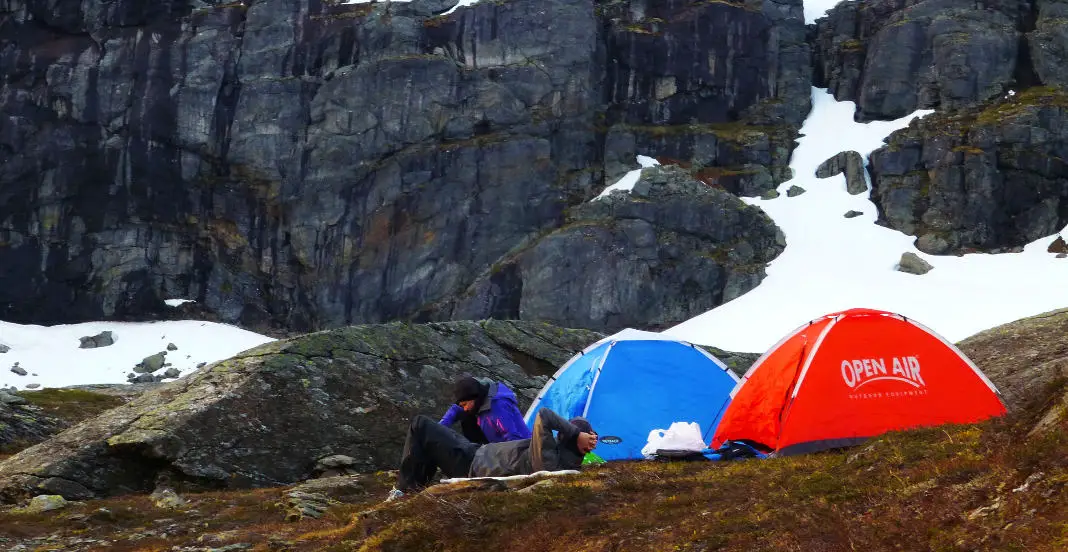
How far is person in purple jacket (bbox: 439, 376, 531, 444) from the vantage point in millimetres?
12336

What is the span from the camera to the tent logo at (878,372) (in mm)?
12602

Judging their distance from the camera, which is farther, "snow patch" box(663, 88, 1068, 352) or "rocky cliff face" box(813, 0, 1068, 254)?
"rocky cliff face" box(813, 0, 1068, 254)

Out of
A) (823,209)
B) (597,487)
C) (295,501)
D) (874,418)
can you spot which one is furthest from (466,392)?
(823,209)

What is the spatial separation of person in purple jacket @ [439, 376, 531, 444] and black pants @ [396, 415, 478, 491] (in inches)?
42.3

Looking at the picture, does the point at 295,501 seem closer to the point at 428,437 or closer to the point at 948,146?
the point at 428,437

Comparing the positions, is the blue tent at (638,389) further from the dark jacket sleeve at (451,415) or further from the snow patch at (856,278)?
the snow patch at (856,278)

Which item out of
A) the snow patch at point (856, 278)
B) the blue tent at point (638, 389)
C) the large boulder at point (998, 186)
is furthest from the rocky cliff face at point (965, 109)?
the blue tent at point (638, 389)

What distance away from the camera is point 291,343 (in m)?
18.1

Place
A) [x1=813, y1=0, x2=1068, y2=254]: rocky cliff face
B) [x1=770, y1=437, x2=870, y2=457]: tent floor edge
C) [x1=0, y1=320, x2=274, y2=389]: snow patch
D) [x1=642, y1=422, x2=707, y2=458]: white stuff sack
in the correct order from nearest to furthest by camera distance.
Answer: [x1=770, y1=437, x2=870, y2=457]: tent floor edge
[x1=642, y1=422, x2=707, y2=458]: white stuff sack
[x1=0, y1=320, x2=274, y2=389]: snow patch
[x1=813, y1=0, x2=1068, y2=254]: rocky cliff face

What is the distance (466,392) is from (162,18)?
94750mm

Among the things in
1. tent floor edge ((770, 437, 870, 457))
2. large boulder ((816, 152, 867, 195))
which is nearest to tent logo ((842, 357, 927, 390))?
tent floor edge ((770, 437, 870, 457))

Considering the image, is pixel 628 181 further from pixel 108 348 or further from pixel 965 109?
pixel 108 348

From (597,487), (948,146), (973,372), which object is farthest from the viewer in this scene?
(948,146)

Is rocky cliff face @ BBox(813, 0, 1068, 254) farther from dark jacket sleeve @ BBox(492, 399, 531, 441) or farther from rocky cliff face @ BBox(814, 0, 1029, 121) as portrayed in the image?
dark jacket sleeve @ BBox(492, 399, 531, 441)
